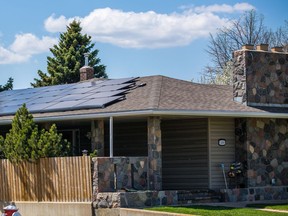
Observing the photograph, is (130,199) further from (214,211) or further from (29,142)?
(29,142)

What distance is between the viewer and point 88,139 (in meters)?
27.5

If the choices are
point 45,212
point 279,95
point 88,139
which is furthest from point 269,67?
point 45,212

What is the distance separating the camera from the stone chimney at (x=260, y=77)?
2481 centimetres

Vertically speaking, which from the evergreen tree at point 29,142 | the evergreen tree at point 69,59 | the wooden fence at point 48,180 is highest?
the evergreen tree at point 69,59

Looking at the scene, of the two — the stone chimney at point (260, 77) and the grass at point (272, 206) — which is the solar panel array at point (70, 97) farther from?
the grass at point (272, 206)

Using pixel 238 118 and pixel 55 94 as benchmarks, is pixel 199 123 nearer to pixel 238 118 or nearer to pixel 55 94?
pixel 238 118

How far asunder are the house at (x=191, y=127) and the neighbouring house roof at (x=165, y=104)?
37 mm

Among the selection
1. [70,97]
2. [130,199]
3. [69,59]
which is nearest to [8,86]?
[69,59]

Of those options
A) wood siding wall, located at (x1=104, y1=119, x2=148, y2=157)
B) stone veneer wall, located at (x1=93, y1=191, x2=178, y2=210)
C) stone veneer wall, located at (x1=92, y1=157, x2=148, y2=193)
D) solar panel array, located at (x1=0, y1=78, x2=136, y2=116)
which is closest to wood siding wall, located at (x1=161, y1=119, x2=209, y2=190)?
wood siding wall, located at (x1=104, y1=119, x2=148, y2=157)

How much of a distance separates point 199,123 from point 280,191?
3.54 m

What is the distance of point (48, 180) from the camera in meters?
22.5

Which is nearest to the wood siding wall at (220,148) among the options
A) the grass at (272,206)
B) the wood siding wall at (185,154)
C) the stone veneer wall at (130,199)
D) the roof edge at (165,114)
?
the wood siding wall at (185,154)

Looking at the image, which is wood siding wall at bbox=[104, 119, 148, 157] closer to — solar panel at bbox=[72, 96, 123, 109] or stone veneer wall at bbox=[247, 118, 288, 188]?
solar panel at bbox=[72, 96, 123, 109]

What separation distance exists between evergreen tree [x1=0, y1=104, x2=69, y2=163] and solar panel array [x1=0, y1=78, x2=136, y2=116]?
167 cm
